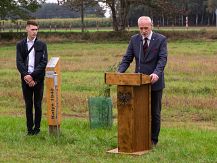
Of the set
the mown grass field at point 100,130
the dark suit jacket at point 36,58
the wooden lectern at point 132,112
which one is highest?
the dark suit jacket at point 36,58

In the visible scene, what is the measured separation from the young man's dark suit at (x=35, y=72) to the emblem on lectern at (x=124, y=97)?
1880 millimetres

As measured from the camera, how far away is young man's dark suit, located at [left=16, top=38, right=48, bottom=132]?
9.80 meters

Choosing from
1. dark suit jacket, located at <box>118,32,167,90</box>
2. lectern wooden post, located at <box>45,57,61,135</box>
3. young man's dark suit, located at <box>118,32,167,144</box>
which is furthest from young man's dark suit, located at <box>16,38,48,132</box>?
dark suit jacket, located at <box>118,32,167,90</box>

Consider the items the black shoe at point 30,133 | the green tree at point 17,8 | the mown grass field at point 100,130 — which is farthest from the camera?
the green tree at point 17,8

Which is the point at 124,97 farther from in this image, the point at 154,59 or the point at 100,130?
the point at 100,130

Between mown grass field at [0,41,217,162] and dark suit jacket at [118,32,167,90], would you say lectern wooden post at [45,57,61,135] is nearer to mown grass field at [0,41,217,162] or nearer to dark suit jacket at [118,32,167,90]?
mown grass field at [0,41,217,162]

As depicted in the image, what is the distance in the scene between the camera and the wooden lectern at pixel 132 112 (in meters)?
8.48

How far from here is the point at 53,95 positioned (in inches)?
384

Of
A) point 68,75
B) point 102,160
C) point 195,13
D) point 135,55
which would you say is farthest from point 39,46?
point 195,13

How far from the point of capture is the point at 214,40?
49156mm

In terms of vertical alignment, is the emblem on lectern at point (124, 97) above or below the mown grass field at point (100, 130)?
above

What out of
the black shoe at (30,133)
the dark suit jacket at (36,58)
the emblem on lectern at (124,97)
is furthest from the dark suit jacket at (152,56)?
the black shoe at (30,133)

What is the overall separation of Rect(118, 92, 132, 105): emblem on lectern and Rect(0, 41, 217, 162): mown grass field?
0.83 meters

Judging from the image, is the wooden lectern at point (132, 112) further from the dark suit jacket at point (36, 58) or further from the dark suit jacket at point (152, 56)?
the dark suit jacket at point (36, 58)
